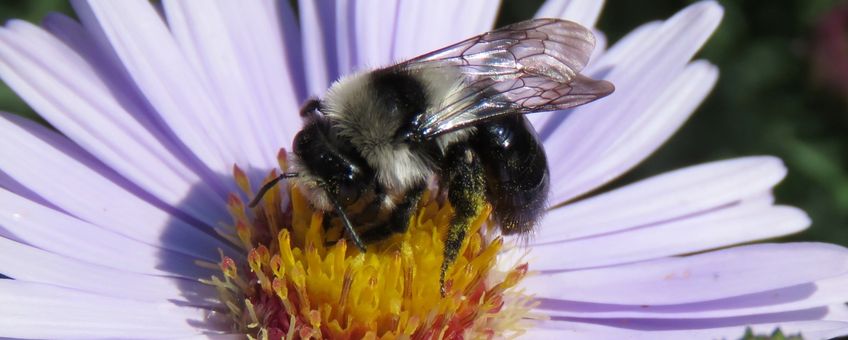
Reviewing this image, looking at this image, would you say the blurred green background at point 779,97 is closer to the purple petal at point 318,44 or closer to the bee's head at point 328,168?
the purple petal at point 318,44

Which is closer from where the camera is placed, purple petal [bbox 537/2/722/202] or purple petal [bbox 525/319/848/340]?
purple petal [bbox 525/319/848/340]

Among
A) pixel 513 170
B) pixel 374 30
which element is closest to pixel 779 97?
pixel 374 30

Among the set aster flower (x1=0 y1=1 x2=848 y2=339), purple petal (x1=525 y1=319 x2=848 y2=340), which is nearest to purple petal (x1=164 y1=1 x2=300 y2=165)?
aster flower (x1=0 y1=1 x2=848 y2=339)

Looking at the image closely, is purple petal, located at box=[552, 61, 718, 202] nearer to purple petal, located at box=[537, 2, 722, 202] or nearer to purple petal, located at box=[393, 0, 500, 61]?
purple petal, located at box=[537, 2, 722, 202]

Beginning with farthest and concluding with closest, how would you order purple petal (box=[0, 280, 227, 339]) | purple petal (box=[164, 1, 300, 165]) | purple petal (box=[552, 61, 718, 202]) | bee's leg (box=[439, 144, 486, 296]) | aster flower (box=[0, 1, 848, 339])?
purple petal (box=[552, 61, 718, 202]) → purple petal (box=[164, 1, 300, 165]) → aster flower (box=[0, 1, 848, 339]) → bee's leg (box=[439, 144, 486, 296]) → purple petal (box=[0, 280, 227, 339])

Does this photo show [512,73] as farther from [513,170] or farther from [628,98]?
[628,98]

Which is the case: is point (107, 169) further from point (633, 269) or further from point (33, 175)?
point (633, 269)

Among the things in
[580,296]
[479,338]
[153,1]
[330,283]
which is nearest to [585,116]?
[580,296]
